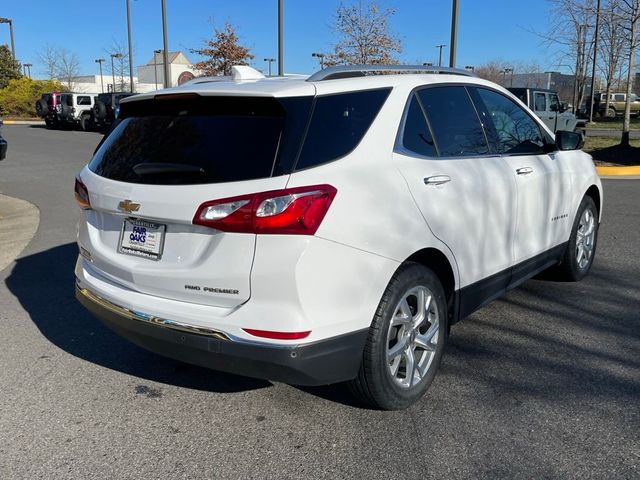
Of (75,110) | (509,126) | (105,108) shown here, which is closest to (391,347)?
(509,126)

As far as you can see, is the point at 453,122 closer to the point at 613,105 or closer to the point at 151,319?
the point at 151,319

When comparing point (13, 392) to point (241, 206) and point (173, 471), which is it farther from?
point (241, 206)

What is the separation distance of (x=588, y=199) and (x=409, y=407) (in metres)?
Answer: 3.05

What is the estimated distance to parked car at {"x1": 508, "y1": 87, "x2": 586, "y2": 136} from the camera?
17266mm

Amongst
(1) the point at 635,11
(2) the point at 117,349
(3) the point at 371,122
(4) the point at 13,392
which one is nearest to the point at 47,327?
(2) the point at 117,349

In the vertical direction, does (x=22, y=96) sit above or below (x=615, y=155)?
above

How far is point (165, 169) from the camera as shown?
2.90m

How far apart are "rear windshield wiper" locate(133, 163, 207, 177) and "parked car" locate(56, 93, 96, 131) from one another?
30538 millimetres

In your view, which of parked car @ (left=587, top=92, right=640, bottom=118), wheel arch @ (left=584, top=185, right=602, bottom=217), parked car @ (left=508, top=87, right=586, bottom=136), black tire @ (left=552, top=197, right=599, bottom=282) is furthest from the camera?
parked car @ (left=587, top=92, right=640, bottom=118)

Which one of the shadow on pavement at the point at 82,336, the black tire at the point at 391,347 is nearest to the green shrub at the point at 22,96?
the shadow on pavement at the point at 82,336

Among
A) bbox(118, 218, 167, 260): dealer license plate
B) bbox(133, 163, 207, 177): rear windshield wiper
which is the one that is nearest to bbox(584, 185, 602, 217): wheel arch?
bbox(133, 163, 207, 177): rear windshield wiper

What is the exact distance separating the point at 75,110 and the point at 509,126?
30.7 meters

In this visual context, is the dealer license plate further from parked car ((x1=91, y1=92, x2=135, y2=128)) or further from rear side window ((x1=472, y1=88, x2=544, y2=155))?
parked car ((x1=91, y1=92, x2=135, y2=128))

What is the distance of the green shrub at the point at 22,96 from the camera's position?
1822 inches
